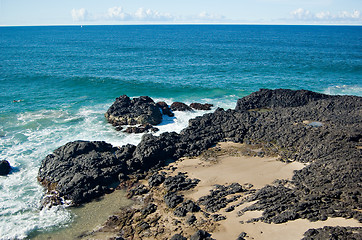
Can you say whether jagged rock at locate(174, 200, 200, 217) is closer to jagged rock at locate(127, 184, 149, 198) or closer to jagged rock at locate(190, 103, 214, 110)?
jagged rock at locate(127, 184, 149, 198)

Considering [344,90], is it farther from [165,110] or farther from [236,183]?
[236,183]

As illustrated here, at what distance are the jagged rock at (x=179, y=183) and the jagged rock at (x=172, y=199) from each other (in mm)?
1108

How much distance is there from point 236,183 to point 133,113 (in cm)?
2051

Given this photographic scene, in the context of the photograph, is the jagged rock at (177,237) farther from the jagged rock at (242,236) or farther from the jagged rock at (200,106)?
the jagged rock at (200,106)

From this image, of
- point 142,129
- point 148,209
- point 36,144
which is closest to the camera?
point 148,209

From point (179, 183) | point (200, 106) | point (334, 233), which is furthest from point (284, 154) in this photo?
point (200, 106)

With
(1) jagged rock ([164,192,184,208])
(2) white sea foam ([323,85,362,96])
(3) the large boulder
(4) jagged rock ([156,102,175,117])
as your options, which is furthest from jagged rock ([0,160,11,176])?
(2) white sea foam ([323,85,362,96])

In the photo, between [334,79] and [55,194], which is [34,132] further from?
[334,79]

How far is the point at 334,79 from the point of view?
219ft

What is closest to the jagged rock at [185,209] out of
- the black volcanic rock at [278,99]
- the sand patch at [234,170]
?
the sand patch at [234,170]

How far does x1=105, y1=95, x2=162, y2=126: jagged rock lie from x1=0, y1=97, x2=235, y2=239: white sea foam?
1265 millimetres

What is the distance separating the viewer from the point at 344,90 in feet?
191

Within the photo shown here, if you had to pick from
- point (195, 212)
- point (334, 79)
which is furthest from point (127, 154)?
point (334, 79)

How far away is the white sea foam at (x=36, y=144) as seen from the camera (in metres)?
22.2
